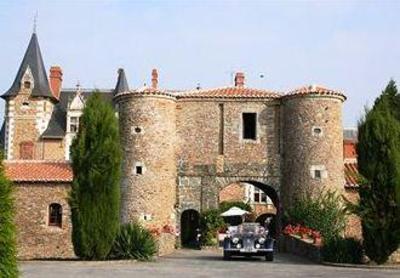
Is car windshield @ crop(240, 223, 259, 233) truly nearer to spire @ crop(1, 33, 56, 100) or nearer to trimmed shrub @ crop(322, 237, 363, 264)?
trimmed shrub @ crop(322, 237, 363, 264)

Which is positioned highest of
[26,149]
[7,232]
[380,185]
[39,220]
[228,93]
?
[228,93]

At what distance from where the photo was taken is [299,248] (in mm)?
24891

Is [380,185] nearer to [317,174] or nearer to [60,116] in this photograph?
[317,174]

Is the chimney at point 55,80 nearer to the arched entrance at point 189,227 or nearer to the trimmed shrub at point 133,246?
the arched entrance at point 189,227

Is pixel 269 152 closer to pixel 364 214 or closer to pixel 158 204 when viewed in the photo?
pixel 158 204

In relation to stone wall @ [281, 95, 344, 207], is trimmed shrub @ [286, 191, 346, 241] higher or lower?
lower

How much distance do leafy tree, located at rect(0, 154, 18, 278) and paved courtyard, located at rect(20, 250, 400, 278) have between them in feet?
16.0

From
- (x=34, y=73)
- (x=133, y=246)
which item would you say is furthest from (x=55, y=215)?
(x=34, y=73)

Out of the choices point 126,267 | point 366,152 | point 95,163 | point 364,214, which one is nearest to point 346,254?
point 364,214

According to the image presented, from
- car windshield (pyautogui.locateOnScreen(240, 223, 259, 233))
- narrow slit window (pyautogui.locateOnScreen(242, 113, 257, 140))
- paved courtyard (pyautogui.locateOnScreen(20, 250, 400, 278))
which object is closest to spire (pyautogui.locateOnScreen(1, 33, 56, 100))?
narrow slit window (pyautogui.locateOnScreen(242, 113, 257, 140))

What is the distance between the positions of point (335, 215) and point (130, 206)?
30.8ft

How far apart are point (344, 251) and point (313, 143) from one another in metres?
10.6

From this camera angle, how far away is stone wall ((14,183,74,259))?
93.2 ft

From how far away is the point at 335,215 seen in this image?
2830 centimetres
